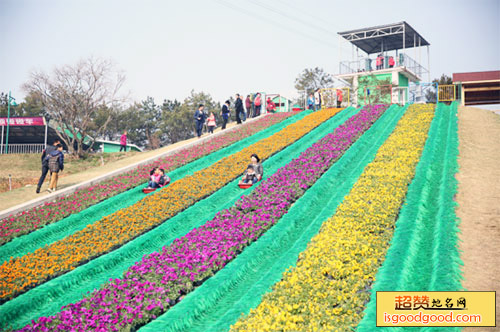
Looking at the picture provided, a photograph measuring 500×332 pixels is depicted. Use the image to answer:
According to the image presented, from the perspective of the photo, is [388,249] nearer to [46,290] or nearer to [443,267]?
[443,267]

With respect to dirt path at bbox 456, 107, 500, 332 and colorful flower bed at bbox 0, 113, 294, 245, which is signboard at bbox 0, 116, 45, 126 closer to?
colorful flower bed at bbox 0, 113, 294, 245

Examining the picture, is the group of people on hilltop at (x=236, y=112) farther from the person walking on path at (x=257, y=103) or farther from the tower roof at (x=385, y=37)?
the tower roof at (x=385, y=37)

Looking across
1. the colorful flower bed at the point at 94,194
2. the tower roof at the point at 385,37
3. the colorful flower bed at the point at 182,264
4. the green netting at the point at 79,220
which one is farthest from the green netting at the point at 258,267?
the tower roof at the point at 385,37

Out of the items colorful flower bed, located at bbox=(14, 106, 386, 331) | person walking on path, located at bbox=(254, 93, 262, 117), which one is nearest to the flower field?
colorful flower bed, located at bbox=(14, 106, 386, 331)

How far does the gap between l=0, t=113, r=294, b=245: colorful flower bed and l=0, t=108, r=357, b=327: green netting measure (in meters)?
3.41

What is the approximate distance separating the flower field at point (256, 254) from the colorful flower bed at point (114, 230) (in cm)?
4

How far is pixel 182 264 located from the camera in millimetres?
8219

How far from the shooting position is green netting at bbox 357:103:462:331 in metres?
6.75

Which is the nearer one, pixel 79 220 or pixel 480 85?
pixel 79 220

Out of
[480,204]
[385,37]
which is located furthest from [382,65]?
[480,204]

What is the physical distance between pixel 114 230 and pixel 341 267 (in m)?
6.42

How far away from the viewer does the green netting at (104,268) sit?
724 cm

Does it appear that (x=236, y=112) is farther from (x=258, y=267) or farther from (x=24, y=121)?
(x=24, y=121)

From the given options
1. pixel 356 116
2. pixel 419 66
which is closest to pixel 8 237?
pixel 356 116
